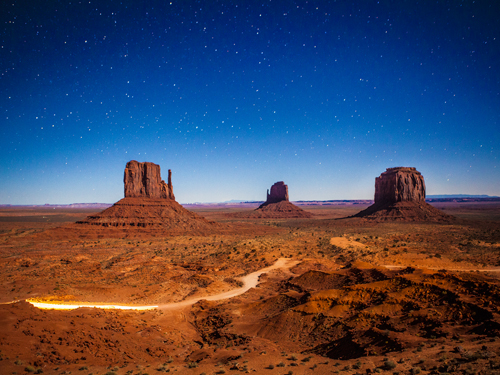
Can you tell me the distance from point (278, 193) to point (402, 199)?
6451 centimetres

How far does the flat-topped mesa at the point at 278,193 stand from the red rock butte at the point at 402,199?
5099cm

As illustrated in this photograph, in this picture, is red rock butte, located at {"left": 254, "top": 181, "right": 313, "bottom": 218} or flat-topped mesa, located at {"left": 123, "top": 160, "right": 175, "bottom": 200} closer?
flat-topped mesa, located at {"left": 123, "top": 160, "right": 175, "bottom": 200}

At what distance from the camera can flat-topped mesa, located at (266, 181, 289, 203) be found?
14088 cm

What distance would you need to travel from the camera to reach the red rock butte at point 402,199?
273 ft

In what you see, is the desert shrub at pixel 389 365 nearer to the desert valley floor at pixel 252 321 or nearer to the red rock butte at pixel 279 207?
the desert valley floor at pixel 252 321

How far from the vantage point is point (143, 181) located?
68125mm

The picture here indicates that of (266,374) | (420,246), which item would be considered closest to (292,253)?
(420,246)

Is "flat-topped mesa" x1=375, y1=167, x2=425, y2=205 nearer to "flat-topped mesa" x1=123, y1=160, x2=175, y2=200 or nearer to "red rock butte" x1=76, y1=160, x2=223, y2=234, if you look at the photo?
"red rock butte" x1=76, y1=160, x2=223, y2=234

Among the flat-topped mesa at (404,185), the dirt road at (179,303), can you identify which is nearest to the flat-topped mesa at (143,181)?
the dirt road at (179,303)

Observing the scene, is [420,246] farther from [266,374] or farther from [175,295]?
[266,374]

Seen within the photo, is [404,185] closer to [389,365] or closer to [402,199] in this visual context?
[402,199]

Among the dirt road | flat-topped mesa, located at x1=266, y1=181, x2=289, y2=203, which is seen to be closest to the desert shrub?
the dirt road

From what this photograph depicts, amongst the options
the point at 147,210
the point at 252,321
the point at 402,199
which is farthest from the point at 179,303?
the point at 402,199

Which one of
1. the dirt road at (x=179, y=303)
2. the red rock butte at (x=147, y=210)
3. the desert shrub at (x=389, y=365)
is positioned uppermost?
the red rock butte at (x=147, y=210)
